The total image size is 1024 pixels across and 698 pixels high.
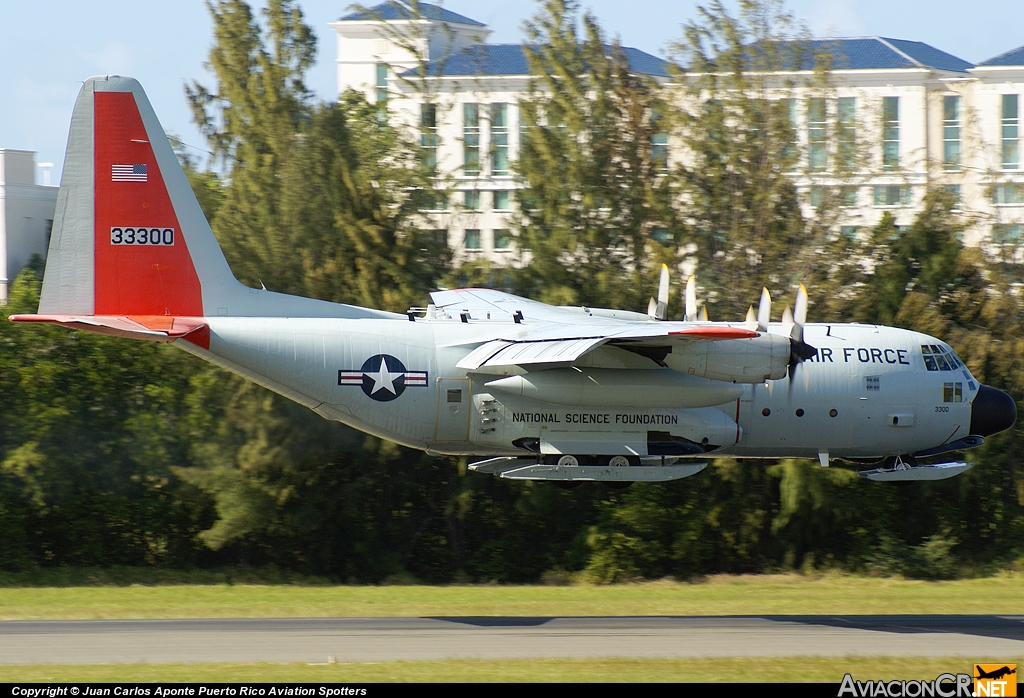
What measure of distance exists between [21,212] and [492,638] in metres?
29.3

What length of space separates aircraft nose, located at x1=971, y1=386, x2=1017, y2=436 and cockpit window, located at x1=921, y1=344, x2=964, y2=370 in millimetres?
824

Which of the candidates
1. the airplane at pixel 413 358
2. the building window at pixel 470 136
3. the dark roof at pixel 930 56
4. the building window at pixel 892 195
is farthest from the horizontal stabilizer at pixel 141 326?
the dark roof at pixel 930 56

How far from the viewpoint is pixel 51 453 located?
23062 mm

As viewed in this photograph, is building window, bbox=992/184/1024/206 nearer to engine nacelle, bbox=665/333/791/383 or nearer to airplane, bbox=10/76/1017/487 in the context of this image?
airplane, bbox=10/76/1017/487

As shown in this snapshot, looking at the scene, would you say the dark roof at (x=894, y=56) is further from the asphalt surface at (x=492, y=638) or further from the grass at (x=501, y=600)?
the asphalt surface at (x=492, y=638)

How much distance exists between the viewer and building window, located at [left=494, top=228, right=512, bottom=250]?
2741cm

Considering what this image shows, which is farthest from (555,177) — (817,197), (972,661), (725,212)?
(972,661)

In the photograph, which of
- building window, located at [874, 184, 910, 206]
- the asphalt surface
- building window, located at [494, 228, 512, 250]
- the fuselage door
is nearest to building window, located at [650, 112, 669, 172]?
building window, located at [494, 228, 512, 250]

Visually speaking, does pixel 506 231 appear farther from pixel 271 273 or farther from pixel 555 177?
pixel 271 273

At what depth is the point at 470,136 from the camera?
97.2ft

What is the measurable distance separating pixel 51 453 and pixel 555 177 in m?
13.5

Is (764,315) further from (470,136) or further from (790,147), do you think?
(470,136)

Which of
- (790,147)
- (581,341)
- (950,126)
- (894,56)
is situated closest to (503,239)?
(790,147)

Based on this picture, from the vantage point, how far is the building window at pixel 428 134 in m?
28.1
